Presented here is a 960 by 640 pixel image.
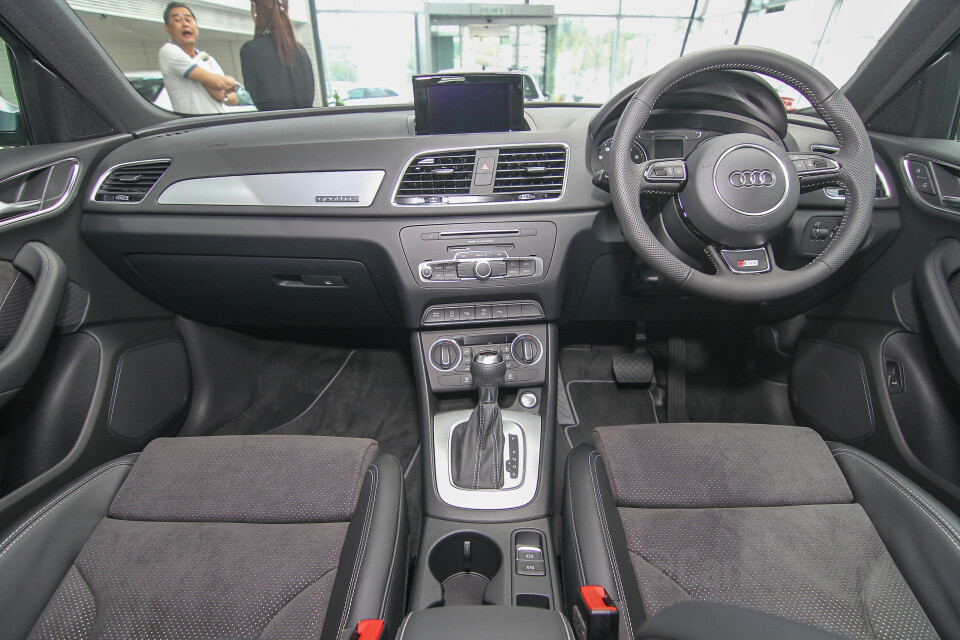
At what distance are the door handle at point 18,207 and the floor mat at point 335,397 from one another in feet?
3.45

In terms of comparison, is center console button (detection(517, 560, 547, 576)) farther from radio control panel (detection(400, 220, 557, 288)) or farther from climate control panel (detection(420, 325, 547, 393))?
radio control panel (detection(400, 220, 557, 288))

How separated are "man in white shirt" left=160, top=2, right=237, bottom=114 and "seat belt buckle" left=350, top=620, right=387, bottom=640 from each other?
6.12 ft

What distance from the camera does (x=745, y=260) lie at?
1142mm

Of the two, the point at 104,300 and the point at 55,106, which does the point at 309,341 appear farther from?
the point at 55,106

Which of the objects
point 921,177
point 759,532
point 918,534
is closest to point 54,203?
point 759,532

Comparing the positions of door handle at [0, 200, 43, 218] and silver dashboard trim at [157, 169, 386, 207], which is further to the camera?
silver dashboard trim at [157, 169, 386, 207]

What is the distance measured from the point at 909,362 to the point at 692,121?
933 millimetres

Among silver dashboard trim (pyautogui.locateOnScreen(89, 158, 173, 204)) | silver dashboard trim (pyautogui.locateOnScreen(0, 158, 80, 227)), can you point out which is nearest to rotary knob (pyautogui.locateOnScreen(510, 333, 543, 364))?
silver dashboard trim (pyautogui.locateOnScreen(89, 158, 173, 204))

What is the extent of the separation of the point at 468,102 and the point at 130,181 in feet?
3.38

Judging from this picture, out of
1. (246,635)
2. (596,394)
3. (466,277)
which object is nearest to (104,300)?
(466,277)

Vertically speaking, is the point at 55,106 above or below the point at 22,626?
above

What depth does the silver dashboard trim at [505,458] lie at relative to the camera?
1353 millimetres

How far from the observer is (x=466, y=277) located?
1477 mm

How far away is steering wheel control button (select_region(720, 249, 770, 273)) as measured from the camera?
1.14 metres
